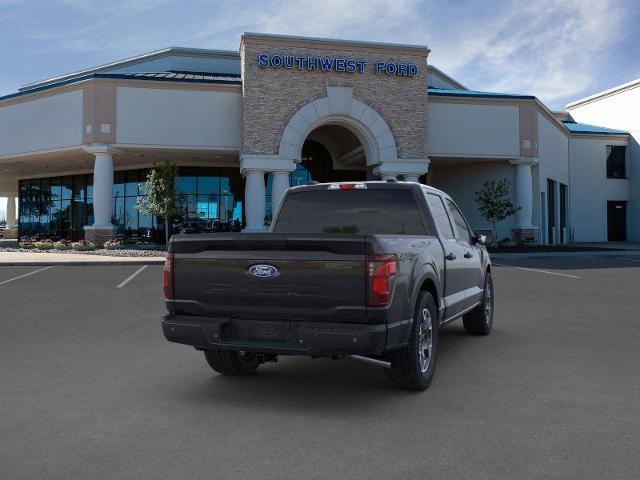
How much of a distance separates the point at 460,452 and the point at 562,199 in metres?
39.3

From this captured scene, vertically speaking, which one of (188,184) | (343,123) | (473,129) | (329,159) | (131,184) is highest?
(473,129)

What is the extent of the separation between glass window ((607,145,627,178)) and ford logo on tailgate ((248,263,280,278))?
1685 inches

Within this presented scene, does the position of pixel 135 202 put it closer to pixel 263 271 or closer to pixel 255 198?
pixel 255 198

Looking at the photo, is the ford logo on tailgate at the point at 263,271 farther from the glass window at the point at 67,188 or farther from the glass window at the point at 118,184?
the glass window at the point at 67,188

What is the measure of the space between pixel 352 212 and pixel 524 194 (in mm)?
27510

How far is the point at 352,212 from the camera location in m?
6.59

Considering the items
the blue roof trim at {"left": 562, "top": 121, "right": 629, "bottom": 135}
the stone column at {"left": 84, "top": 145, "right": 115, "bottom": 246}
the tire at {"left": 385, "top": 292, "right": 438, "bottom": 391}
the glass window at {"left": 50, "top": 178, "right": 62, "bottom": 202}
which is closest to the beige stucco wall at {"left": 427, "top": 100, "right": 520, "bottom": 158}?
the blue roof trim at {"left": 562, "top": 121, "right": 629, "bottom": 135}

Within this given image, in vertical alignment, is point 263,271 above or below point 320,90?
below

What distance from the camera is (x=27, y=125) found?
30.8m

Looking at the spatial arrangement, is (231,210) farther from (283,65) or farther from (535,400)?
(535,400)

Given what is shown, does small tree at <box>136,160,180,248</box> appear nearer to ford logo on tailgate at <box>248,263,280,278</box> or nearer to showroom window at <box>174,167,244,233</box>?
showroom window at <box>174,167,244,233</box>

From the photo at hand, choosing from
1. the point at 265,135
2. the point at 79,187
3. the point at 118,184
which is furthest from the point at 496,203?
the point at 79,187

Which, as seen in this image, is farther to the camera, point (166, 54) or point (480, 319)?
point (166, 54)

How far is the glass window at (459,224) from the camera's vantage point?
24.0ft
